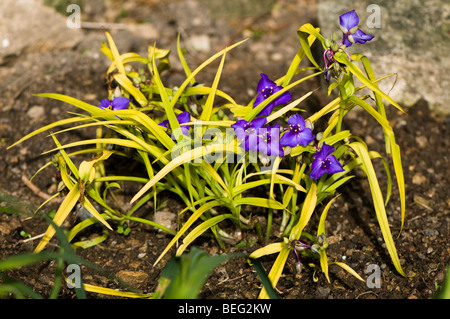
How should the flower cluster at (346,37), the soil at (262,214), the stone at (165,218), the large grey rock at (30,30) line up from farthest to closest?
the large grey rock at (30,30)
the stone at (165,218)
the soil at (262,214)
the flower cluster at (346,37)

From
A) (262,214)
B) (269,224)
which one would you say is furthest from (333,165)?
(262,214)

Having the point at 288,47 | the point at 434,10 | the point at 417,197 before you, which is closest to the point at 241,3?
the point at 288,47

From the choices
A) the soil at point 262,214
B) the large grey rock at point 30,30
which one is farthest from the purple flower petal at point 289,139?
the large grey rock at point 30,30

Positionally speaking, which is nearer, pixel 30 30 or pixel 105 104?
pixel 105 104

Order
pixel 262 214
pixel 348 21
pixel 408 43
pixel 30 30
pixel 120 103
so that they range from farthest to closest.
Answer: pixel 30 30 → pixel 408 43 → pixel 262 214 → pixel 120 103 → pixel 348 21

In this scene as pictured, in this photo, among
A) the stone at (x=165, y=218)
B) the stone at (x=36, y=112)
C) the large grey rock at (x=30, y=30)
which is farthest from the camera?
the large grey rock at (x=30, y=30)

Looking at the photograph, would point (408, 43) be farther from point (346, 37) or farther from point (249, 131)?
point (249, 131)

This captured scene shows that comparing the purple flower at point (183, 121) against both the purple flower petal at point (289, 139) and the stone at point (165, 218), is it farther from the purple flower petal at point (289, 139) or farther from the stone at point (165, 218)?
the stone at point (165, 218)
